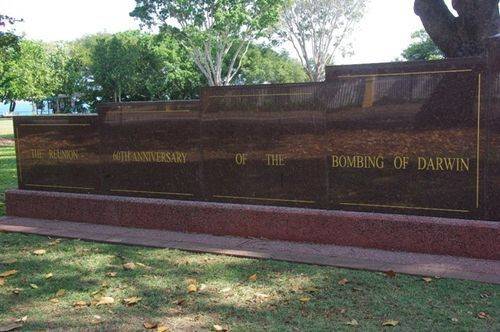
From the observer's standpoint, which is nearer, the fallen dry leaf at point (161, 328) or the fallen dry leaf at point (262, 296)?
the fallen dry leaf at point (161, 328)

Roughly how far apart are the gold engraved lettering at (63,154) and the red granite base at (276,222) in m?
0.50

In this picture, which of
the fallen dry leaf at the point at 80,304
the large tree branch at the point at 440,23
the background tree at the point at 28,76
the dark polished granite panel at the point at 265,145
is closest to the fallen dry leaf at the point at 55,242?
the dark polished granite panel at the point at 265,145

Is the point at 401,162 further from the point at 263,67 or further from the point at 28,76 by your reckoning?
the point at 263,67

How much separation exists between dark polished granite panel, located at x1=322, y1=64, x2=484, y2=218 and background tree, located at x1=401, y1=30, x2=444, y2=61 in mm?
56288

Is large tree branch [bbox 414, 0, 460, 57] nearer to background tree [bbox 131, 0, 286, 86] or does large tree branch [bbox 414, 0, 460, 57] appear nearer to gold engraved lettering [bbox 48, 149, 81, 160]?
gold engraved lettering [bbox 48, 149, 81, 160]

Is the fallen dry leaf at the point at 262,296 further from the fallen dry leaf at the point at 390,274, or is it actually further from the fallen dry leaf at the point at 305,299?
the fallen dry leaf at the point at 390,274

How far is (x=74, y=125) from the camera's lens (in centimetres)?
791

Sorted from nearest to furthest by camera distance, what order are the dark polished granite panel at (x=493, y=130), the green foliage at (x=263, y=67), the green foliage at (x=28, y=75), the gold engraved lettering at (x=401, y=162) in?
the dark polished granite panel at (x=493, y=130), the gold engraved lettering at (x=401, y=162), the green foliage at (x=28, y=75), the green foliage at (x=263, y=67)

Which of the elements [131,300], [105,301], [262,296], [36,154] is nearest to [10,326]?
[105,301]

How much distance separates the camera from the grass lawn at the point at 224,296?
4.12 meters

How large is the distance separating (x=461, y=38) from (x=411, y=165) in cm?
385

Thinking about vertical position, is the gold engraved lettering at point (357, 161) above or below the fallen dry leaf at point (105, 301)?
above

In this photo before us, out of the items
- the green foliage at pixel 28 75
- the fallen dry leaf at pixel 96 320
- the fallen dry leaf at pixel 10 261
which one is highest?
the green foliage at pixel 28 75

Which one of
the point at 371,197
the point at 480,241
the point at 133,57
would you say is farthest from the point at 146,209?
the point at 133,57
